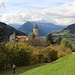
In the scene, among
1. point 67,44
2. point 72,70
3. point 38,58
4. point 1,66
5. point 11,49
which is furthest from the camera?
point 67,44

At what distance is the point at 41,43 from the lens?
181 meters

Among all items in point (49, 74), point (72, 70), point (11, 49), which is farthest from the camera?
point (11, 49)

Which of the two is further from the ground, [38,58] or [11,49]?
[11,49]

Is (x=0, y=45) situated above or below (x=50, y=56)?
above

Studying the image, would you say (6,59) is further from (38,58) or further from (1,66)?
(38,58)

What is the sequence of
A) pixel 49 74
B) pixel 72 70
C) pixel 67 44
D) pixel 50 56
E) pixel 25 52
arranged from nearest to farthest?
pixel 72 70, pixel 49 74, pixel 25 52, pixel 50 56, pixel 67 44

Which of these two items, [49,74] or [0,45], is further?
[0,45]

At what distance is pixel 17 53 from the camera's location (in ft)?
293

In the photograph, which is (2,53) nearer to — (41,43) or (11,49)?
(11,49)

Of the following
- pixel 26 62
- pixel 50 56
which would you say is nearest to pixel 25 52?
pixel 26 62

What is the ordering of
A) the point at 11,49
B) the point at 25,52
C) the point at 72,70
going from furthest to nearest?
1. the point at 25,52
2. the point at 11,49
3. the point at 72,70

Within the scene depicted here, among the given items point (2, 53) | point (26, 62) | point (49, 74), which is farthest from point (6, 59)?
point (49, 74)

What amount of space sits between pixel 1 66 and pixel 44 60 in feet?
136

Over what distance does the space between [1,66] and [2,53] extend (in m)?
4.15
